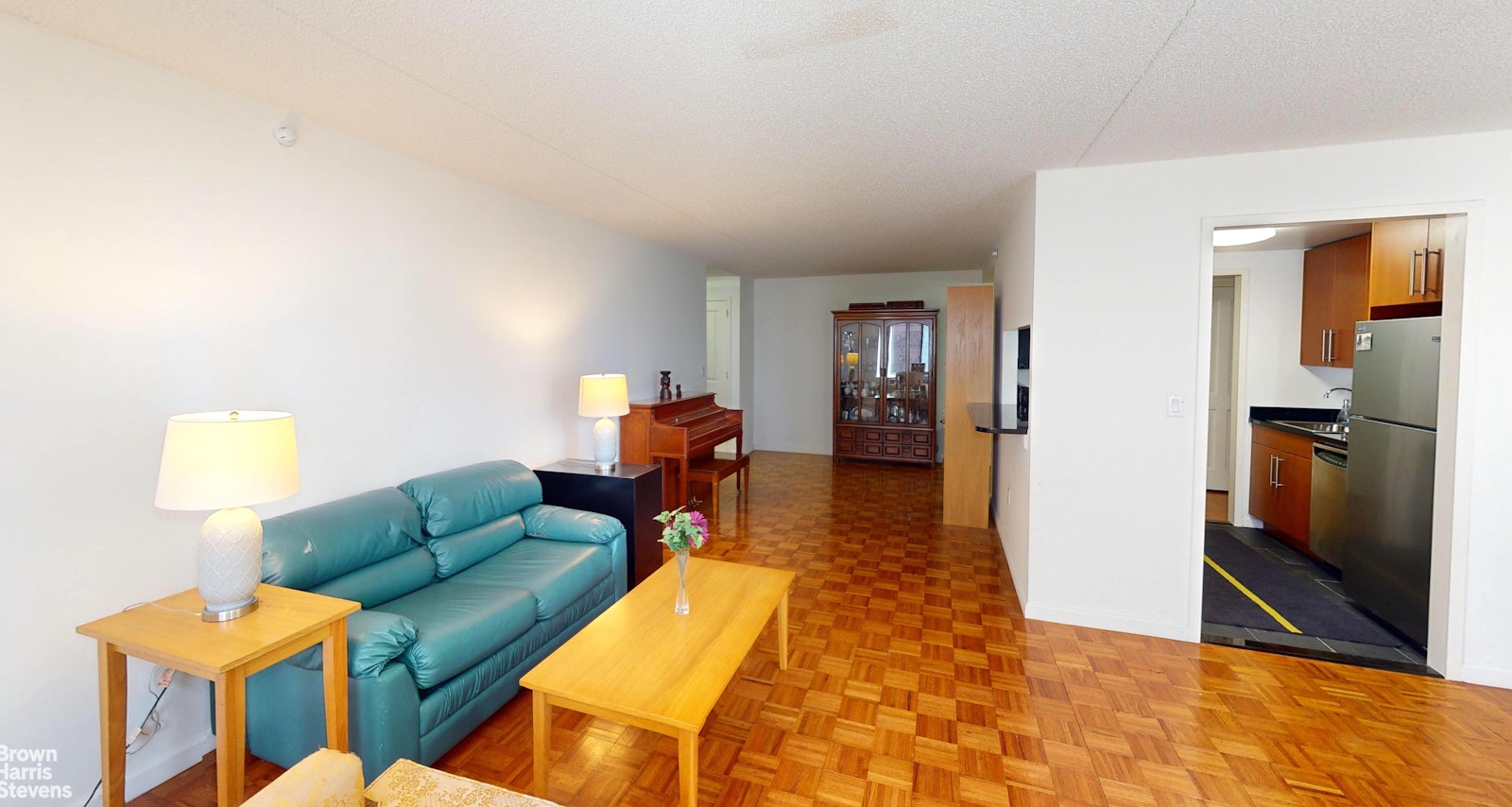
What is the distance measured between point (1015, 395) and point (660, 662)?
12.7 ft

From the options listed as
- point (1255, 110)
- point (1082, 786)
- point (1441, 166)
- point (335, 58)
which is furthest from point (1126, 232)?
point (335, 58)

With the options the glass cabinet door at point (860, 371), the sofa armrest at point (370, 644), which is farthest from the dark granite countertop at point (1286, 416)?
the sofa armrest at point (370, 644)

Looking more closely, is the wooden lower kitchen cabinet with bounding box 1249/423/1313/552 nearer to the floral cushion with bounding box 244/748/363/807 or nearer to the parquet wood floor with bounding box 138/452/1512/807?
the parquet wood floor with bounding box 138/452/1512/807

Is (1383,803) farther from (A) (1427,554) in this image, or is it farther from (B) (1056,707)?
(A) (1427,554)

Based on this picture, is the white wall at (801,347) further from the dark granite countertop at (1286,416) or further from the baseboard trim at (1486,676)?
the baseboard trim at (1486,676)

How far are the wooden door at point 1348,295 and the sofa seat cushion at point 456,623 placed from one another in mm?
4809

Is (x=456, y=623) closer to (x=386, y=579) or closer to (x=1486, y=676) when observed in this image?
(x=386, y=579)

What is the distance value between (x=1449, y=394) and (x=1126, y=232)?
145cm

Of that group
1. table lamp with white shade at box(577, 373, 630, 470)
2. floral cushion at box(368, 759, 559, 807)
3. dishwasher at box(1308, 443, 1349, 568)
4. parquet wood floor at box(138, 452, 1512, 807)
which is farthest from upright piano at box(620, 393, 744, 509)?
dishwasher at box(1308, 443, 1349, 568)

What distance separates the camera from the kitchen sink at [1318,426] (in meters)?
3.83

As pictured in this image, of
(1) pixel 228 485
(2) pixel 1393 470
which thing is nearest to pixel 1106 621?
(2) pixel 1393 470

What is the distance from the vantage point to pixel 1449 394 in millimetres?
2479

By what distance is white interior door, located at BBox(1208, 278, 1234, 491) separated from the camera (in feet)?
16.3

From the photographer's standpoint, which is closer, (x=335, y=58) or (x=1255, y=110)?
(x=335, y=58)
